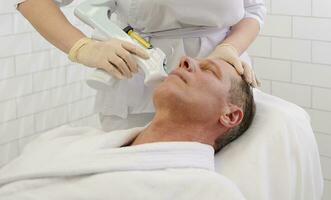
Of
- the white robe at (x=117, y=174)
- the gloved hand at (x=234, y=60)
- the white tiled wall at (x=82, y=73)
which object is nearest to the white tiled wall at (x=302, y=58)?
the white tiled wall at (x=82, y=73)

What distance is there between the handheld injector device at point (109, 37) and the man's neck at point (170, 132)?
12 cm

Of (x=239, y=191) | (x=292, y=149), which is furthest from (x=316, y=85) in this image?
(x=239, y=191)

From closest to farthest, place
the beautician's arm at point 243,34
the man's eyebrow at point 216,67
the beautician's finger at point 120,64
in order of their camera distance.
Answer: the beautician's finger at point 120,64, the man's eyebrow at point 216,67, the beautician's arm at point 243,34

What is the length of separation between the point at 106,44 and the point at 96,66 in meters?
0.06

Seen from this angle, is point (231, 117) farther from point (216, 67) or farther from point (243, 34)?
point (243, 34)

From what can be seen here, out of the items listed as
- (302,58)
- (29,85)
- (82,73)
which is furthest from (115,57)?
(302,58)

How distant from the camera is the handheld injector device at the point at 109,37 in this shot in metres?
1.40

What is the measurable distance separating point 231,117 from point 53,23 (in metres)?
0.57

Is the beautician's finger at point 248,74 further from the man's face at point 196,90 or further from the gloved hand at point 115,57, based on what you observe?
the gloved hand at point 115,57

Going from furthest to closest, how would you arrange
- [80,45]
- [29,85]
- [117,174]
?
[29,85]
[80,45]
[117,174]

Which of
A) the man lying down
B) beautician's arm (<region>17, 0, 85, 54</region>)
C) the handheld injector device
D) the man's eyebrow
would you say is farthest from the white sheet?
beautician's arm (<region>17, 0, 85, 54</region>)

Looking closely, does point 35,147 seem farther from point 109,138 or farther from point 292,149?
point 292,149

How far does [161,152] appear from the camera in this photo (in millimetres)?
1320

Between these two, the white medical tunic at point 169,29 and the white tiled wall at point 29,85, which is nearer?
the white medical tunic at point 169,29
